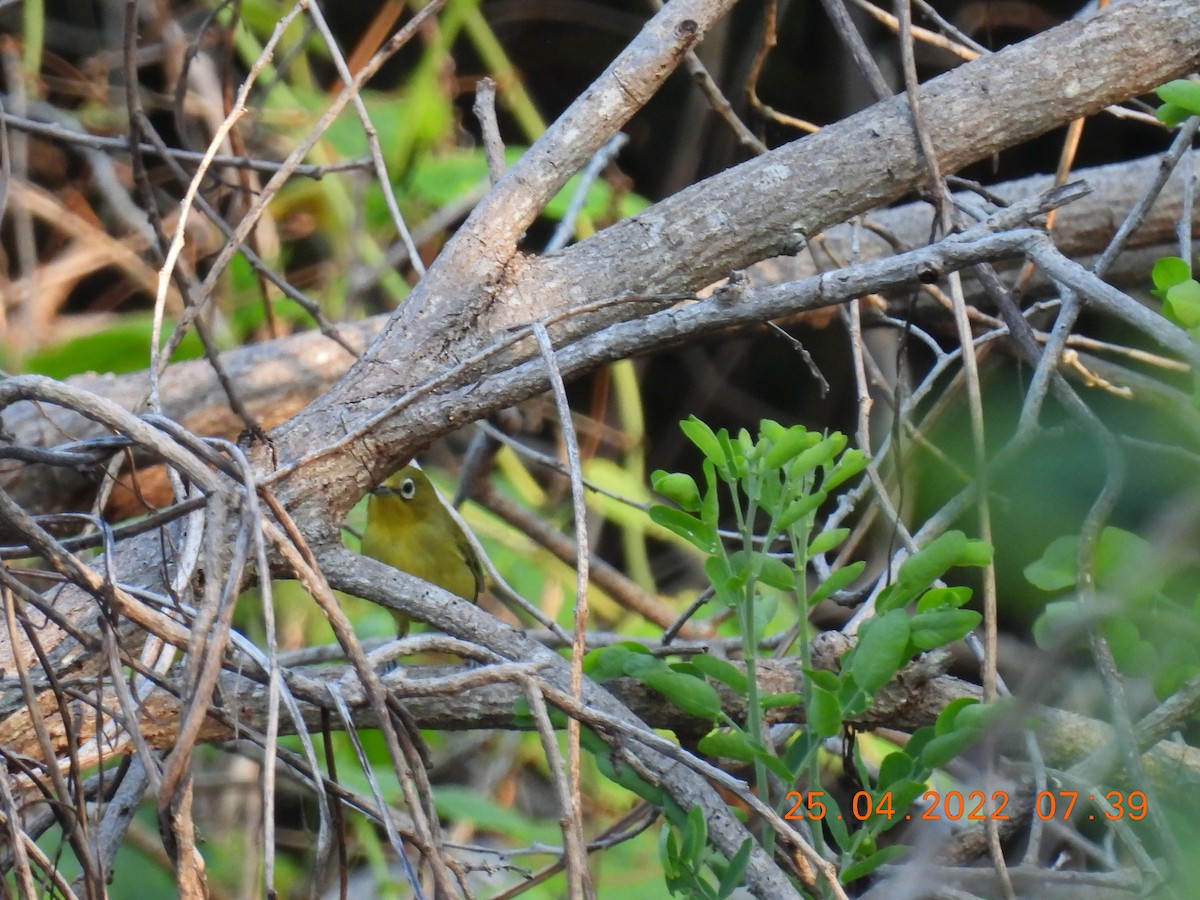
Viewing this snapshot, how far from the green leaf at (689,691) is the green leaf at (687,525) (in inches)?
6.0

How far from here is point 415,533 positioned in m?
3.75

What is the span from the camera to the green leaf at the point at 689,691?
1.48 metres

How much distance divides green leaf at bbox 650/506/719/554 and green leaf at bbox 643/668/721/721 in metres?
0.15

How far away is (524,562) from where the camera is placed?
421 centimetres

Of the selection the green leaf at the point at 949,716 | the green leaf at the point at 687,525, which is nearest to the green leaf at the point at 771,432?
the green leaf at the point at 687,525

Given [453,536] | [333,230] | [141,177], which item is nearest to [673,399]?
[333,230]

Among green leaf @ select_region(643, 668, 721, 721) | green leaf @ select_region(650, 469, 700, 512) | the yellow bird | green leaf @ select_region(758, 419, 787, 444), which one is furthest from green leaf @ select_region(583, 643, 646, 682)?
the yellow bird

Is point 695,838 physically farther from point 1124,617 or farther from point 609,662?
point 1124,617

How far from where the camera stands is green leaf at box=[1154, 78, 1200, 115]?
146 cm

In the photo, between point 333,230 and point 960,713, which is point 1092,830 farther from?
point 333,230

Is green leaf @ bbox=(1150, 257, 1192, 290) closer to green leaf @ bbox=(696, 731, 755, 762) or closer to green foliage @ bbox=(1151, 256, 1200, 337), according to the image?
green foliage @ bbox=(1151, 256, 1200, 337)

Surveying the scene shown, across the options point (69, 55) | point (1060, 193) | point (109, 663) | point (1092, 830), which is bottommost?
point (1092, 830)

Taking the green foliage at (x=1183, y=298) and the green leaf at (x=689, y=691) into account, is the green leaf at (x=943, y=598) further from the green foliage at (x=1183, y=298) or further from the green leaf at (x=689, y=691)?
the green foliage at (x=1183, y=298)

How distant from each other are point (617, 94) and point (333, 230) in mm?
2979
